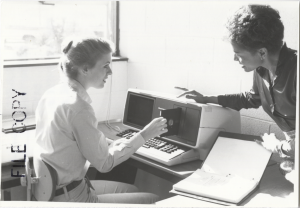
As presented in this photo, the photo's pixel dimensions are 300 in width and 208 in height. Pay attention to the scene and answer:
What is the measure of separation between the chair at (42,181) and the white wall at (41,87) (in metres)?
0.96

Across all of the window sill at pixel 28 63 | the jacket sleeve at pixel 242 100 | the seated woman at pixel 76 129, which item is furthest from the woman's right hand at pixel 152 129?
the window sill at pixel 28 63

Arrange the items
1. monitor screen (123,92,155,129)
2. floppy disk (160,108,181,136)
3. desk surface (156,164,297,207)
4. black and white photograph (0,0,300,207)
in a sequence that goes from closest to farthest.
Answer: desk surface (156,164,297,207)
black and white photograph (0,0,300,207)
floppy disk (160,108,181,136)
monitor screen (123,92,155,129)

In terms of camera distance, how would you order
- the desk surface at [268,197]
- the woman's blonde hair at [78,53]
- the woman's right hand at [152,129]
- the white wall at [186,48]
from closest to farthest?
the desk surface at [268,197] < the woman's blonde hair at [78,53] < the woman's right hand at [152,129] < the white wall at [186,48]

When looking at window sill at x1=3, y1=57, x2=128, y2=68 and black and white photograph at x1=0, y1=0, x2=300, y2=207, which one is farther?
window sill at x1=3, y1=57, x2=128, y2=68

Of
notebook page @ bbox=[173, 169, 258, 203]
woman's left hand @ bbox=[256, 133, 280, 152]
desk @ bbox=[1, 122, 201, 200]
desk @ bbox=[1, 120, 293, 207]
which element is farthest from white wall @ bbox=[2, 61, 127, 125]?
woman's left hand @ bbox=[256, 133, 280, 152]

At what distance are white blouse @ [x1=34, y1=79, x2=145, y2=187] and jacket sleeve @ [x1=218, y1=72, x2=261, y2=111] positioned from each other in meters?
0.74

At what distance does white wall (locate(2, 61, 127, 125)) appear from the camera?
2639mm

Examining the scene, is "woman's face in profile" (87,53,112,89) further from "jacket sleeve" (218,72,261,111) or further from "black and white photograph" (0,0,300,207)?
"jacket sleeve" (218,72,261,111)

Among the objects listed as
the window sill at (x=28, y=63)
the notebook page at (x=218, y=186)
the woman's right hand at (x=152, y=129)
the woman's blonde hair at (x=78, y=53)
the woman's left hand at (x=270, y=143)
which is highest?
the woman's blonde hair at (x=78, y=53)

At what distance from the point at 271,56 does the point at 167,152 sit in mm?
778

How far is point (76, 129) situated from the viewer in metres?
1.70

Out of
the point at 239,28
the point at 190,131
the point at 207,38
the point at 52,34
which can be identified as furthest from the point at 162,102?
the point at 52,34

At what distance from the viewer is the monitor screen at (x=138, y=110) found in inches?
95.9

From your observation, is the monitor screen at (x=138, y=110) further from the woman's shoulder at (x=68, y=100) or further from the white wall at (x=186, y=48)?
the woman's shoulder at (x=68, y=100)
